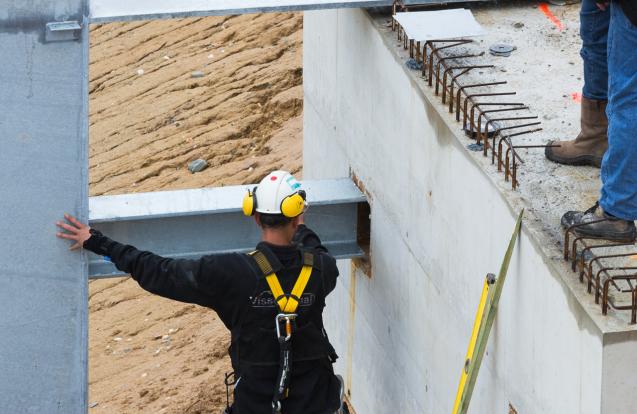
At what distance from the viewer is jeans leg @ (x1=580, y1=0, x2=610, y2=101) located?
6.83 metres

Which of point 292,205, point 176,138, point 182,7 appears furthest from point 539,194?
point 176,138

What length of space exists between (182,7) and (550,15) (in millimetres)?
2460

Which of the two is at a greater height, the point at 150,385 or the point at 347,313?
the point at 347,313

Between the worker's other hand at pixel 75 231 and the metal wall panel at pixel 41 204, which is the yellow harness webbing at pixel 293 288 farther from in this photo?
the metal wall panel at pixel 41 204

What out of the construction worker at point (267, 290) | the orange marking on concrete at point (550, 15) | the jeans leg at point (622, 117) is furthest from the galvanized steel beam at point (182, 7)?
the jeans leg at point (622, 117)

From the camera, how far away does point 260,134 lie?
16984mm

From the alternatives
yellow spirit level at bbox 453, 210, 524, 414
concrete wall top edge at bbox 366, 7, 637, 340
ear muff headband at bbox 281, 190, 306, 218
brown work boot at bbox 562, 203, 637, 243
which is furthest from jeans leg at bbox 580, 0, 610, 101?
ear muff headband at bbox 281, 190, 306, 218

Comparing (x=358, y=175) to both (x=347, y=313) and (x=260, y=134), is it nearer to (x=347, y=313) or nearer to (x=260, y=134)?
(x=347, y=313)

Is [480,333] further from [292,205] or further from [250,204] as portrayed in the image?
[250,204]

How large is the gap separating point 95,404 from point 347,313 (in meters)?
3.72

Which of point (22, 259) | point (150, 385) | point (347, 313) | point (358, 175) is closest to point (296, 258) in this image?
point (22, 259)

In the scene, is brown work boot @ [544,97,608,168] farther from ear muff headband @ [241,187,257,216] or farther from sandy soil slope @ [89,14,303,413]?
sandy soil slope @ [89,14,303,413]

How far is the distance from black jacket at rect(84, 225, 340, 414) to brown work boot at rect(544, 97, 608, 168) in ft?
4.18

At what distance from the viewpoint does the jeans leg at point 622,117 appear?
5.95 meters
